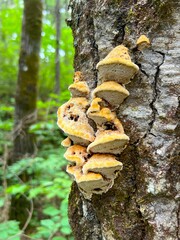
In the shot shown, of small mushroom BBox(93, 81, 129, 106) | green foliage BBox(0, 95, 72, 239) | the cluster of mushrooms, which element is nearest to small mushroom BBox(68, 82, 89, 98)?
the cluster of mushrooms

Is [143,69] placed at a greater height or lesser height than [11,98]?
greater

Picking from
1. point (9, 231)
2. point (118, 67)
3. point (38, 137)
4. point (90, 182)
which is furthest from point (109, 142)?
point (38, 137)

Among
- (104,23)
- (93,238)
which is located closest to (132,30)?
(104,23)

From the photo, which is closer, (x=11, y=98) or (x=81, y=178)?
(x=81, y=178)

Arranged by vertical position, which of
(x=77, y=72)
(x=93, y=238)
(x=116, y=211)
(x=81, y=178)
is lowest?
(x=93, y=238)

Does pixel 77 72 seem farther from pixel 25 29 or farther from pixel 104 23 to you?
pixel 25 29

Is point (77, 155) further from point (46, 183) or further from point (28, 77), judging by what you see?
point (28, 77)

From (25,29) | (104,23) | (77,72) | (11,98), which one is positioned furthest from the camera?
(11,98)
